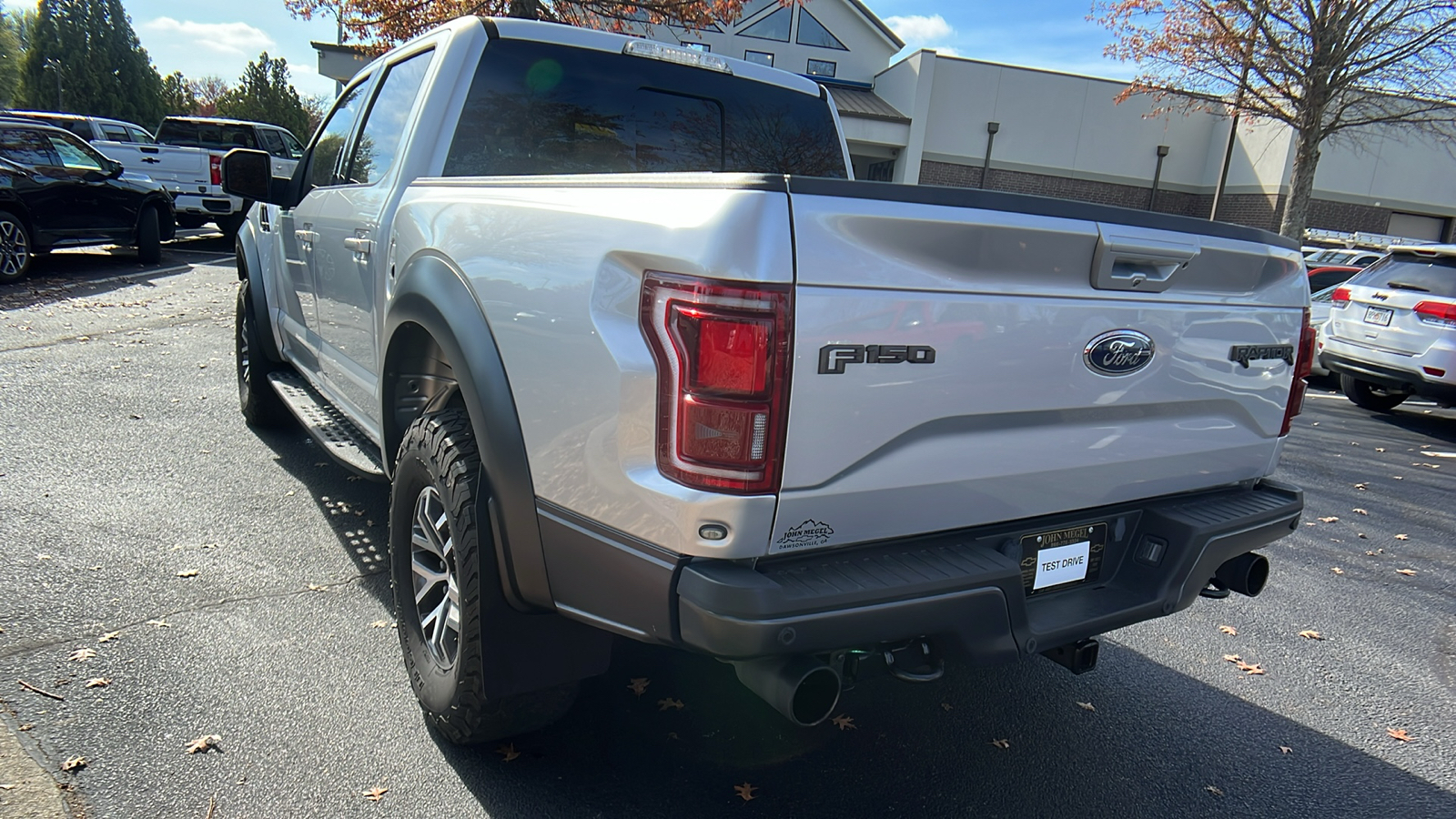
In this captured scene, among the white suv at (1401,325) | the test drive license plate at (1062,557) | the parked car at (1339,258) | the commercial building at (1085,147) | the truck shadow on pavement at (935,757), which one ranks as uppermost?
the commercial building at (1085,147)

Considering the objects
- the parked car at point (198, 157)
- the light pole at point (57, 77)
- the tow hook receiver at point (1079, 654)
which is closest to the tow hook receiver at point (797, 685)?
the tow hook receiver at point (1079, 654)

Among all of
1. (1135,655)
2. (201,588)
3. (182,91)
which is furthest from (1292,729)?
(182,91)

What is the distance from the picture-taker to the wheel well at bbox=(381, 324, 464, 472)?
2963 millimetres

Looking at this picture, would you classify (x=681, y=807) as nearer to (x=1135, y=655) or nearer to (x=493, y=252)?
(x=493, y=252)

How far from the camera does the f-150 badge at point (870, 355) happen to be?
1.80 m

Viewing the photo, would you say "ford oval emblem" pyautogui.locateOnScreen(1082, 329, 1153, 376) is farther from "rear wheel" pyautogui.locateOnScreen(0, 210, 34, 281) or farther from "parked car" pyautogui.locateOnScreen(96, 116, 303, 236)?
"parked car" pyautogui.locateOnScreen(96, 116, 303, 236)

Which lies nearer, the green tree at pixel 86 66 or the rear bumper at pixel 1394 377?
the rear bumper at pixel 1394 377

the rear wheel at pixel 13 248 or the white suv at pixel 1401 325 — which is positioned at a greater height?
the white suv at pixel 1401 325

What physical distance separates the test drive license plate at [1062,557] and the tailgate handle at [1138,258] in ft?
2.18

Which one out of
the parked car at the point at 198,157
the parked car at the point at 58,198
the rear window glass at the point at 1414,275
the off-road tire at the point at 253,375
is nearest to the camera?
the off-road tire at the point at 253,375

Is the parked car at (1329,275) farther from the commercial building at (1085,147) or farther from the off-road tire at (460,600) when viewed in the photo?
the off-road tire at (460,600)

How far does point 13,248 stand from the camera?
10.8 m

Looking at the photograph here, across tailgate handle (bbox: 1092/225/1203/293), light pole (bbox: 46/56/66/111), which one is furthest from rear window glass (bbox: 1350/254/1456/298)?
light pole (bbox: 46/56/66/111)

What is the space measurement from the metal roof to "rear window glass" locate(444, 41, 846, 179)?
19.2 m
